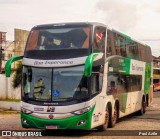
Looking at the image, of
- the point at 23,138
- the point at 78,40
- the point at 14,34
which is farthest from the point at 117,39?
the point at 14,34

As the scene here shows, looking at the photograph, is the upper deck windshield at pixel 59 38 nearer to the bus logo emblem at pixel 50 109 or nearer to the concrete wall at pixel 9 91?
the bus logo emblem at pixel 50 109

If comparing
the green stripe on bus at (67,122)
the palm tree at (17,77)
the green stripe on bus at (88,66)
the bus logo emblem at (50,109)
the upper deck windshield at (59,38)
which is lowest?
the green stripe on bus at (67,122)

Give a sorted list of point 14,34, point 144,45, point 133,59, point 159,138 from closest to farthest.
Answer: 1. point 159,138
2. point 133,59
3. point 144,45
4. point 14,34

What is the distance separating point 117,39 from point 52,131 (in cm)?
498

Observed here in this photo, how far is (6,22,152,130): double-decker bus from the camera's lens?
13.7 meters

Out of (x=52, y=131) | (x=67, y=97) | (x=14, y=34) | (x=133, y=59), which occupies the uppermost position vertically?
(x=14, y=34)

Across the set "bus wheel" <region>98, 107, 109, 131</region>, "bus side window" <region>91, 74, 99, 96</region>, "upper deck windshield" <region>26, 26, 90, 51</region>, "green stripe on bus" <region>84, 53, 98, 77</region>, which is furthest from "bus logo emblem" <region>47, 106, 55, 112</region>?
"bus wheel" <region>98, 107, 109, 131</region>

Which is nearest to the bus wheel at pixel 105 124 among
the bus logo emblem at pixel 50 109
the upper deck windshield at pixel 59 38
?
the bus logo emblem at pixel 50 109

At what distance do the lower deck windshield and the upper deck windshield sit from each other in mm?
920

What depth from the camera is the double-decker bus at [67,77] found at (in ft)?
44.8

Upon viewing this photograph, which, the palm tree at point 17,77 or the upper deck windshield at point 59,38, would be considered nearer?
the upper deck windshield at point 59,38

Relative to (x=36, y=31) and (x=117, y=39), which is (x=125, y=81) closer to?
(x=117, y=39)

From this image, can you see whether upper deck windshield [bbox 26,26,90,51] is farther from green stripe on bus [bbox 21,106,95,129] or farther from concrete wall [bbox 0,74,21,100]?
concrete wall [bbox 0,74,21,100]

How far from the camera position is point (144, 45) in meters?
25.0
